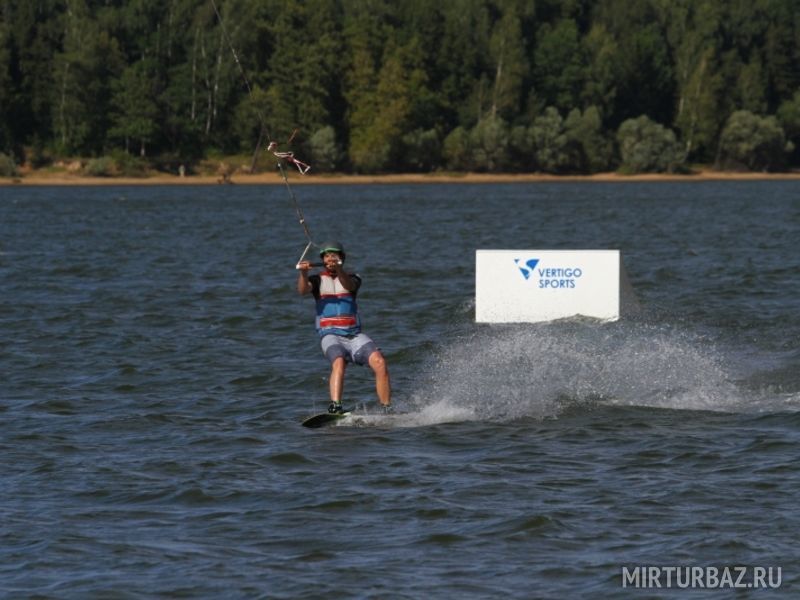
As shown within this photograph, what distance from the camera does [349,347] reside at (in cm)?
1581

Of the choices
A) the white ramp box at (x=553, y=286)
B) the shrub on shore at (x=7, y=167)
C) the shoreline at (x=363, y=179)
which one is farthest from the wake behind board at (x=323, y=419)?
the shrub on shore at (x=7, y=167)

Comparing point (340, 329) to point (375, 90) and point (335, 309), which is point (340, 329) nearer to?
point (335, 309)

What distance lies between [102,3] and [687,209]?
83.9m

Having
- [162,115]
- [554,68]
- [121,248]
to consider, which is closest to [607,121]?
[554,68]

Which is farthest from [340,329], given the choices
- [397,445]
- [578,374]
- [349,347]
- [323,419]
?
[578,374]

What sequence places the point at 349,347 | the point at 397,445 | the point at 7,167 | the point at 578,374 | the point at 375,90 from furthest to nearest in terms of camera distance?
the point at 375,90, the point at 7,167, the point at 578,374, the point at 349,347, the point at 397,445

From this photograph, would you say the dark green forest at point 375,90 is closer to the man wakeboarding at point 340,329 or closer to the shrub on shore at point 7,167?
the shrub on shore at point 7,167

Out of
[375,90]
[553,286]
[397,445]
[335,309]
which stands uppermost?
[375,90]

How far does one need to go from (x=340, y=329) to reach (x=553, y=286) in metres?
8.62

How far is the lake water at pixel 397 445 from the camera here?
429 inches

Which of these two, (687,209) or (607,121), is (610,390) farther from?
(607,121)

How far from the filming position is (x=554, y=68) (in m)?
140
